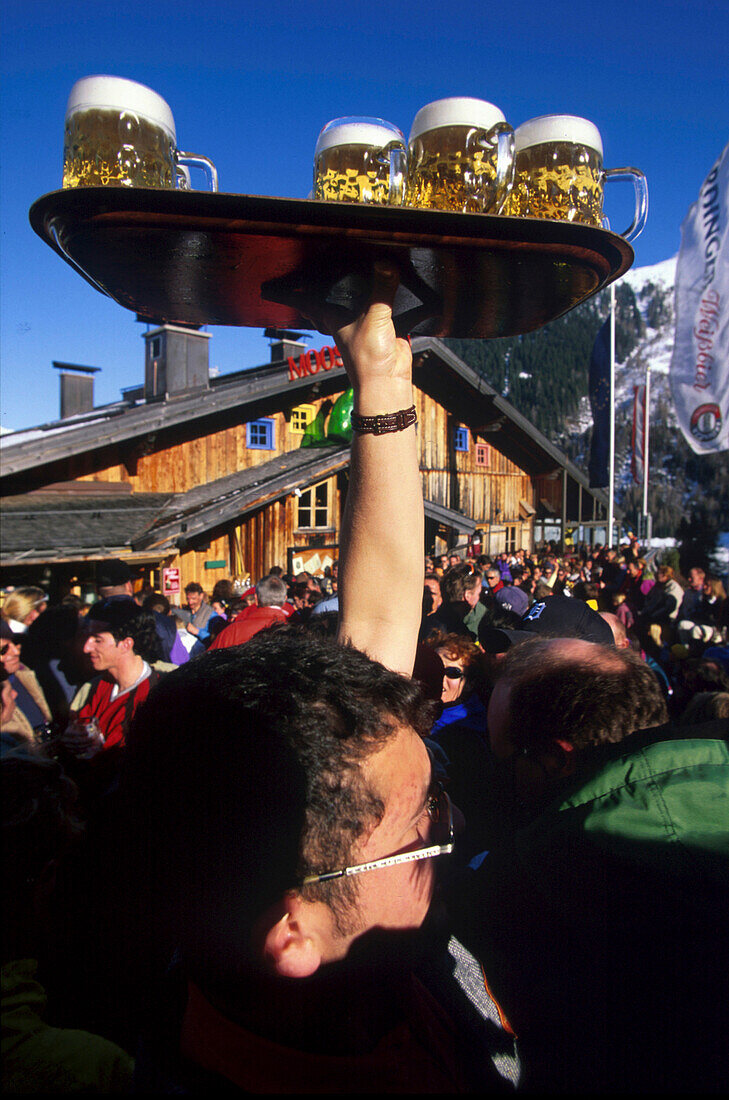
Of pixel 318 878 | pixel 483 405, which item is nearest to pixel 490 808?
pixel 318 878

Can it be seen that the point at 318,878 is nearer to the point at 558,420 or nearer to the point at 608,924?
the point at 608,924

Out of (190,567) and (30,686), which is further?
(190,567)

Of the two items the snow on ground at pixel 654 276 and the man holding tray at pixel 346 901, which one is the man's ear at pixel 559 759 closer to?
the man holding tray at pixel 346 901

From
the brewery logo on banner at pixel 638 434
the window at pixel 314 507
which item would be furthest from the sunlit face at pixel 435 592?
the brewery logo on banner at pixel 638 434

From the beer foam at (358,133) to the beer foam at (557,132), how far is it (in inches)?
10.8

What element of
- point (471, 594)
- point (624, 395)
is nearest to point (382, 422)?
point (471, 594)

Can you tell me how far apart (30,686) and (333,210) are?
468 centimetres

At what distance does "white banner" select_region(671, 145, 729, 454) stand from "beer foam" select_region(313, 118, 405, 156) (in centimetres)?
894

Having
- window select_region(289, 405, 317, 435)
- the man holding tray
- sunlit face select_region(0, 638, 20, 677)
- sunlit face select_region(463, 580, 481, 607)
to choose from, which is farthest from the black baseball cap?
window select_region(289, 405, 317, 435)

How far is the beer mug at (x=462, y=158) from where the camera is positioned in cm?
126

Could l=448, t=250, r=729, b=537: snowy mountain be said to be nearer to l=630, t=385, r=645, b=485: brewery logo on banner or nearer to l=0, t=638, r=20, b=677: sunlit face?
l=630, t=385, r=645, b=485: brewery logo on banner

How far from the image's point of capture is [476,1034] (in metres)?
1.28

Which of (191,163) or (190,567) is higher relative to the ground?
(191,163)

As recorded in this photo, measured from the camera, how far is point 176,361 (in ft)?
58.7
